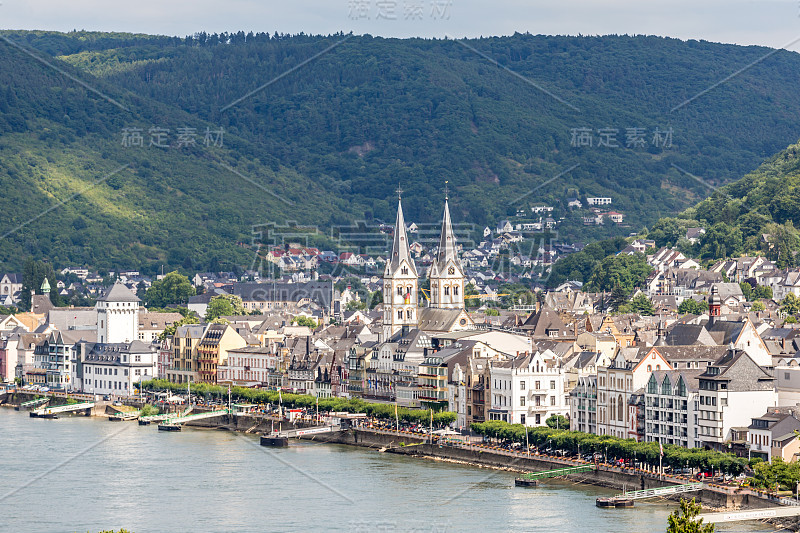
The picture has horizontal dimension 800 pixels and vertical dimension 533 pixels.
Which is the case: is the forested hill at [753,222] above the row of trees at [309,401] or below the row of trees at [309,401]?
above

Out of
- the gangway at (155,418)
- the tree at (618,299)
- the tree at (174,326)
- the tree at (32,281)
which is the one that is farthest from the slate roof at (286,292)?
the gangway at (155,418)

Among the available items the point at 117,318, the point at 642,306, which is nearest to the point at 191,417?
the point at 117,318

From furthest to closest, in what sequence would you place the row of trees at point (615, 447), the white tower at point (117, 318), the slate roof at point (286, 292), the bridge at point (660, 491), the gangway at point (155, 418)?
the slate roof at point (286, 292)
the white tower at point (117, 318)
the gangway at point (155, 418)
the row of trees at point (615, 447)
the bridge at point (660, 491)

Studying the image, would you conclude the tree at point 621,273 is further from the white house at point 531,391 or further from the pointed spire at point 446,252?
the white house at point 531,391

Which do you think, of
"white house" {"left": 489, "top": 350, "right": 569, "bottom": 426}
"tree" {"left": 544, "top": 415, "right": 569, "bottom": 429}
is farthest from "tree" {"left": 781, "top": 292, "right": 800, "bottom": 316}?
"tree" {"left": 544, "top": 415, "right": 569, "bottom": 429}

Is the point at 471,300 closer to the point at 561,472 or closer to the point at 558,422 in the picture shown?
the point at 558,422

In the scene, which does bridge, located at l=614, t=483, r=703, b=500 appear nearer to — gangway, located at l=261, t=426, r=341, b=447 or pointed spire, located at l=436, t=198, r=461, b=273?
gangway, located at l=261, t=426, r=341, b=447

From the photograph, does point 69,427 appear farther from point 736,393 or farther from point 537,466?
point 736,393

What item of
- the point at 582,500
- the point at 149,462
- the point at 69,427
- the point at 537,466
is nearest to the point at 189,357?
the point at 69,427
